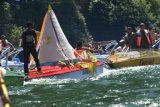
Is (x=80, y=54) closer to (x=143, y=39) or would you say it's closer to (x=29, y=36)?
(x=29, y=36)

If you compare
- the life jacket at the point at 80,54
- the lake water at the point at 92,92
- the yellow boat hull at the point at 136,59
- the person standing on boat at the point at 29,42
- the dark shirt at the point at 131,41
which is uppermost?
the person standing on boat at the point at 29,42

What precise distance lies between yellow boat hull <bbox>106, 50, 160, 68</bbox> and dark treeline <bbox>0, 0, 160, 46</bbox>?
19.1 metres

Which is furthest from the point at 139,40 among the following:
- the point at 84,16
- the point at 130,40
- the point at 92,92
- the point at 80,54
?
the point at 84,16

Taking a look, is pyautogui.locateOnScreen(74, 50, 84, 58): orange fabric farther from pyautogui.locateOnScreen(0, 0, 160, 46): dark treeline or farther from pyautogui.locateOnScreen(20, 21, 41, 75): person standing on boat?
pyautogui.locateOnScreen(0, 0, 160, 46): dark treeline

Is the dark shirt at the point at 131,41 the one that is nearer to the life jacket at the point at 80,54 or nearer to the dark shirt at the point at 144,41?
the dark shirt at the point at 144,41

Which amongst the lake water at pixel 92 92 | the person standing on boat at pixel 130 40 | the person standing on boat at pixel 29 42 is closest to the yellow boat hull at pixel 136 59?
the person standing on boat at pixel 130 40

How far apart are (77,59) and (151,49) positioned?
5605 millimetres

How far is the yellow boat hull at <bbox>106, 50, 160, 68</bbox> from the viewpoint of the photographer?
2462cm

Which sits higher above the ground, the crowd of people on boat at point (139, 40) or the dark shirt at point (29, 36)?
the dark shirt at point (29, 36)

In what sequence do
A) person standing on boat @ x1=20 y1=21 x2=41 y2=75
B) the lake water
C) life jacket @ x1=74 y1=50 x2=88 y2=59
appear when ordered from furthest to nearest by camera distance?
life jacket @ x1=74 y1=50 x2=88 y2=59
person standing on boat @ x1=20 y1=21 x2=41 y2=75
the lake water

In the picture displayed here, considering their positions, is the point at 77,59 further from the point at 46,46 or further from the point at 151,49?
the point at 151,49

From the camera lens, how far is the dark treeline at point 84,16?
49500 millimetres

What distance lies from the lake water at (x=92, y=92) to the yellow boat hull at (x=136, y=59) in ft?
16.7

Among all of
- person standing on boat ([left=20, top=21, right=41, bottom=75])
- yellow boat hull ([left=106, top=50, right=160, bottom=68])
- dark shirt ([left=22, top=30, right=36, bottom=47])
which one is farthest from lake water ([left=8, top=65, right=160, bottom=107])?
yellow boat hull ([left=106, top=50, right=160, bottom=68])
